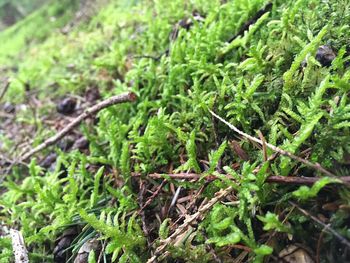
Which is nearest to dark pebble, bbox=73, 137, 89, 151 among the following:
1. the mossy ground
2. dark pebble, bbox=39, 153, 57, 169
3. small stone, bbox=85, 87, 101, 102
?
the mossy ground

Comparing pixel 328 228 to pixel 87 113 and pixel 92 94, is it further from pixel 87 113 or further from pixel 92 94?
pixel 92 94

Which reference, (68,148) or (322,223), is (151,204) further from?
(68,148)

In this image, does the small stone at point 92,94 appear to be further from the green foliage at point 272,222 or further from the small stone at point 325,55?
the green foliage at point 272,222

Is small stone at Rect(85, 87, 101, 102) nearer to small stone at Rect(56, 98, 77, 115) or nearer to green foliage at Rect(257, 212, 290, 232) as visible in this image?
small stone at Rect(56, 98, 77, 115)

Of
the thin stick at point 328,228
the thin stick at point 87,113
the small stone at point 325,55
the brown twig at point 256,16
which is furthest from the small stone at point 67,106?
the thin stick at point 328,228

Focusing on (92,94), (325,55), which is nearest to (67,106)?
(92,94)

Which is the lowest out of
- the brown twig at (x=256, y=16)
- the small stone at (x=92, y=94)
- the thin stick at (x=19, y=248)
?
the thin stick at (x=19, y=248)

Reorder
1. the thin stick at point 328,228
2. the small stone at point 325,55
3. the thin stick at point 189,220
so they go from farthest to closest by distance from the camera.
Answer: the small stone at point 325,55 → the thin stick at point 189,220 → the thin stick at point 328,228
